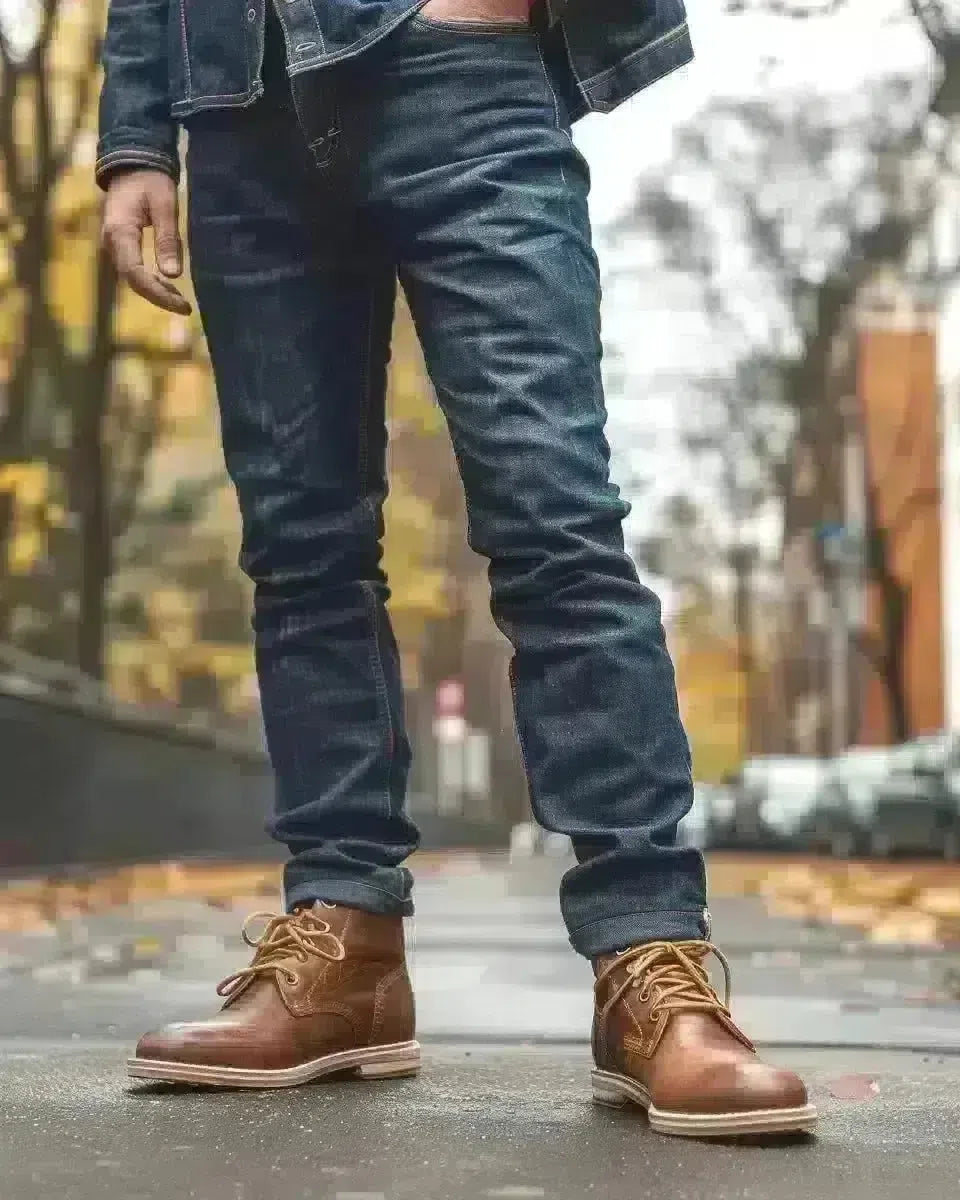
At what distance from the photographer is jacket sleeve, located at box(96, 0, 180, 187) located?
283 cm

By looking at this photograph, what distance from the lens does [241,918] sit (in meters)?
7.02

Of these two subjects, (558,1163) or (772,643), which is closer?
(558,1163)

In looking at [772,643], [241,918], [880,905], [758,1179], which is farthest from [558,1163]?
[772,643]

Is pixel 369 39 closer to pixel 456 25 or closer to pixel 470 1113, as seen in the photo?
pixel 456 25

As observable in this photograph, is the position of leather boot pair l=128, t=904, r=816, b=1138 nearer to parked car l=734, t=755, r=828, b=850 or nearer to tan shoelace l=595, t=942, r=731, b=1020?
tan shoelace l=595, t=942, r=731, b=1020

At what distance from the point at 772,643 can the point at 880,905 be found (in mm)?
35079

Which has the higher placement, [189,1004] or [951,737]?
[189,1004]

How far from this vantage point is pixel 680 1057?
7.41 ft

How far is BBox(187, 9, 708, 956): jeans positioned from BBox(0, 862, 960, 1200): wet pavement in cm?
28

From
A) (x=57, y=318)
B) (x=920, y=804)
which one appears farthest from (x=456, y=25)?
(x=920, y=804)

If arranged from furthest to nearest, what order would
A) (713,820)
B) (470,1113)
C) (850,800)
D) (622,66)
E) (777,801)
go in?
(713,820), (777,801), (850,800), (622,66), (470,1113)

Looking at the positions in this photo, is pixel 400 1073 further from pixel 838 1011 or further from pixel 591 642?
pixel 838 1011

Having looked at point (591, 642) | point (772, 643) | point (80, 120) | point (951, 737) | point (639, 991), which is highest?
point (80, 120)

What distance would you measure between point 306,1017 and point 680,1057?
0.55 metres
